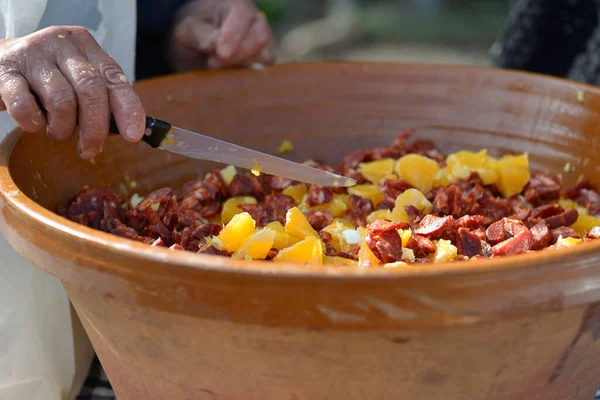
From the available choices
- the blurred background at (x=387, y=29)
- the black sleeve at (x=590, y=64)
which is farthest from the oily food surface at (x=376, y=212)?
the blurred background at (x=387, y=29)

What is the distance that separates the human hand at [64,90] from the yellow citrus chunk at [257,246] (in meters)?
0.25

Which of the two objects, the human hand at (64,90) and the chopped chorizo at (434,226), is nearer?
the human hand at (64,90)

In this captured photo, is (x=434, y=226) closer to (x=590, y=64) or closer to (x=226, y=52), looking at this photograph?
(x=226, y=52)

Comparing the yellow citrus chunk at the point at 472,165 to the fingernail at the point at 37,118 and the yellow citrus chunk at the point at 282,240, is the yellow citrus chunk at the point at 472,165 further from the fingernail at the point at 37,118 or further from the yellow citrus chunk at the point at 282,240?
the fingernail at the point at 37,118

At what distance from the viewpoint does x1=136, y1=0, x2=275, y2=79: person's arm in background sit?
177cm

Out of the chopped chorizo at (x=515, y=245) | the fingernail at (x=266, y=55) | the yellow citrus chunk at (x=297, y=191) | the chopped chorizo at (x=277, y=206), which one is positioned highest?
the fingernail at (x=266, y=55)

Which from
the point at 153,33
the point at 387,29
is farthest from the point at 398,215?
the point at 387,29

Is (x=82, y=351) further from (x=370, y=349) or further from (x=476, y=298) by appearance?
(x=476, y=298)

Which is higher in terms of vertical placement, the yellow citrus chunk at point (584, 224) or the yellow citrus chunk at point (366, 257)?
the yellow citrus chunk at point (366, 257)

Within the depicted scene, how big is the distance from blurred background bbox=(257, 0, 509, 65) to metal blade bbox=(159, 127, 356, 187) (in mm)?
4743

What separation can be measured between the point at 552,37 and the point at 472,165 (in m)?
1.27

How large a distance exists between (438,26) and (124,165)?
6.56 m

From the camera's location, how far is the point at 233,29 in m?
1.76

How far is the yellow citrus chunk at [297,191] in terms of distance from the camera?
1.58 m
